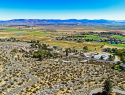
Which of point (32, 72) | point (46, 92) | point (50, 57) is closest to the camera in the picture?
point (46, 92)

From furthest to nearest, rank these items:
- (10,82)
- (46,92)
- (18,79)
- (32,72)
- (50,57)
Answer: (50,57)
(32,72)
(18,79)
(10,82)
(46,92)

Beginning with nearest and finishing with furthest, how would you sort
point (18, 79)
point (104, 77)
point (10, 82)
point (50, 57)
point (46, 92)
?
point (46, 92)
point (10, 82)
point (18, 79)
point (104, 77)
point (50, 57)

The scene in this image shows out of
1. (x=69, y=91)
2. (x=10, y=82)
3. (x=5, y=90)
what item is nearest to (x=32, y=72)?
(x=10, y=82)

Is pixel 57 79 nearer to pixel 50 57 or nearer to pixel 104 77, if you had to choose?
pixel 104 77

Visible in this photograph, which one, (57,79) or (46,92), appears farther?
(57,79)

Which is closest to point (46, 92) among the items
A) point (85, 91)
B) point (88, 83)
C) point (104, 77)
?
point (85, 91)

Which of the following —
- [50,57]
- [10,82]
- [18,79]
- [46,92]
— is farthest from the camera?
[50,57]

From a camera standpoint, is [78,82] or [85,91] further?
[78,82]

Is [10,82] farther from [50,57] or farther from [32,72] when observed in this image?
[50,57]
